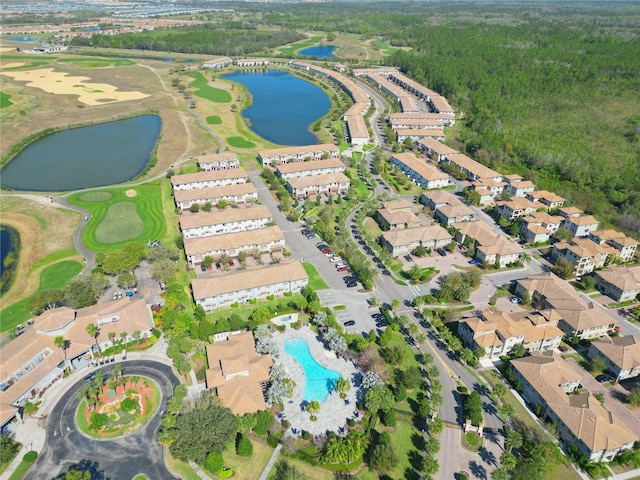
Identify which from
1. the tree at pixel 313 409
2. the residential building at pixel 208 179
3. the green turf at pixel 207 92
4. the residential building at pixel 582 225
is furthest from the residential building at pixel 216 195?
the green turf at pixel 207 92

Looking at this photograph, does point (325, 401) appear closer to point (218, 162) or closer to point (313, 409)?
point (313, 409)

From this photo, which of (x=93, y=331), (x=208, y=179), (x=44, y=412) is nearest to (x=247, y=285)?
(x=93, y=331)

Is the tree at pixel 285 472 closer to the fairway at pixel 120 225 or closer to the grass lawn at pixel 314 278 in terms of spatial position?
the grass lawn at pixel 314 278

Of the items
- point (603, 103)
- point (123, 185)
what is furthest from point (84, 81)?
point (603, 103)

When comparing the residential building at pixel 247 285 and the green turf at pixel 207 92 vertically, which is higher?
the residential building at pixel 247 285

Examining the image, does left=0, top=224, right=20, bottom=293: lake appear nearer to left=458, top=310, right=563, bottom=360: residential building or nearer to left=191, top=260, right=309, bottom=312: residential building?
left=191, top=260, right=309, bottom=312: residential building

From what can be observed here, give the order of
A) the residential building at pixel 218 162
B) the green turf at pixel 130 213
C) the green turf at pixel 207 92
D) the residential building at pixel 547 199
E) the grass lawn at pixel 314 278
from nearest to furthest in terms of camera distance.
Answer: the grass lawn at pixel 314 278, the green turf at pixel 130 213, the residential building at pixel 547 199, the residential building at pixel 218 162, the green turf at pixel 207 92
